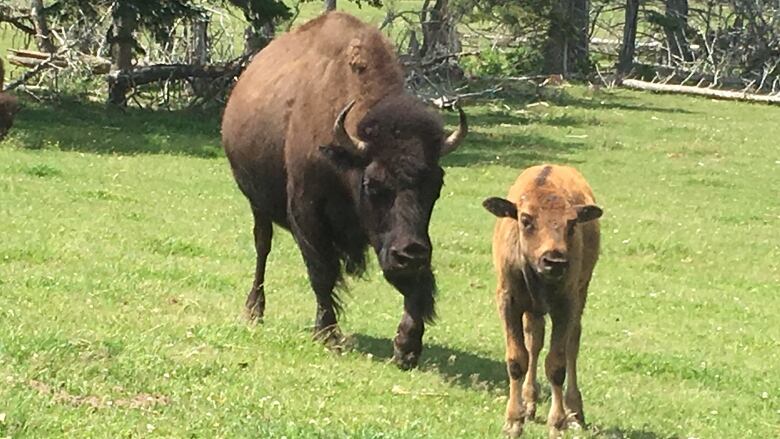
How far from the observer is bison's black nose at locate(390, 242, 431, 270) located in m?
10.3

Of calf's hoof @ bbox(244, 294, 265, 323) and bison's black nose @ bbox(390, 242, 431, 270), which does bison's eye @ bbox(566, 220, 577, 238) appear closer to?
bison's black nose @ bbox(390, 242, 431, 270)

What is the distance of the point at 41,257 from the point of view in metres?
14.1

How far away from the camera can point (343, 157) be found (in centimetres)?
1096

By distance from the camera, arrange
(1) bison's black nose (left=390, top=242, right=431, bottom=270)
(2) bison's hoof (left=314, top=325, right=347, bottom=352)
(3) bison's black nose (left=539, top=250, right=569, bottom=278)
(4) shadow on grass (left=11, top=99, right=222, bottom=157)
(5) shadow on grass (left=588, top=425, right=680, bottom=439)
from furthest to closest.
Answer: (4) shadow on grass (left=11, top=99, right=222, bottom=157), (2) bison's hoof (left=314, top=325, right=347, bottom=352), (1) bison's black nose (left=390, top=242, right=431, bottom=270), (5) shadow on grass (left=588, top=425, right=680, bottom=439), (3) bison's black nose (left=539, top=250, right=569, bottom=278)

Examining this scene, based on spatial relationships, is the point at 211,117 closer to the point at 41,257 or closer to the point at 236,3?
the point at 236,3

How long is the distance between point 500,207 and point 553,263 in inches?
26.3

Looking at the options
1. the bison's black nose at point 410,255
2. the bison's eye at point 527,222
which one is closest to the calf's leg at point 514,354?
the bison's eye at point 527,222

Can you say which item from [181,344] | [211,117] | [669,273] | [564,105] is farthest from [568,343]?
[564,105]

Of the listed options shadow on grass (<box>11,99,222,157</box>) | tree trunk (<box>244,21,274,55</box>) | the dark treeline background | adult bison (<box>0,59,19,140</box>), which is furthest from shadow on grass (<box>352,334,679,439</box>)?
tree trunk (<box>244,21,274,55</box>)

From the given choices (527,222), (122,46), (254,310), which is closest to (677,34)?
(122,46)

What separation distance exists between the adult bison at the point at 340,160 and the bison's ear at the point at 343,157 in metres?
0.01

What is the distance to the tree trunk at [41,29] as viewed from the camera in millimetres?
31181

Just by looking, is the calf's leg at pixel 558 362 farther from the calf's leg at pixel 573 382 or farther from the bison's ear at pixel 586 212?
the bison's ear at pixel 586 212

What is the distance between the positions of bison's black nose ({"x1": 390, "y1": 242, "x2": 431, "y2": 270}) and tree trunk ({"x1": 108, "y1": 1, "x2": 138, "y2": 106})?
19.3 meters
